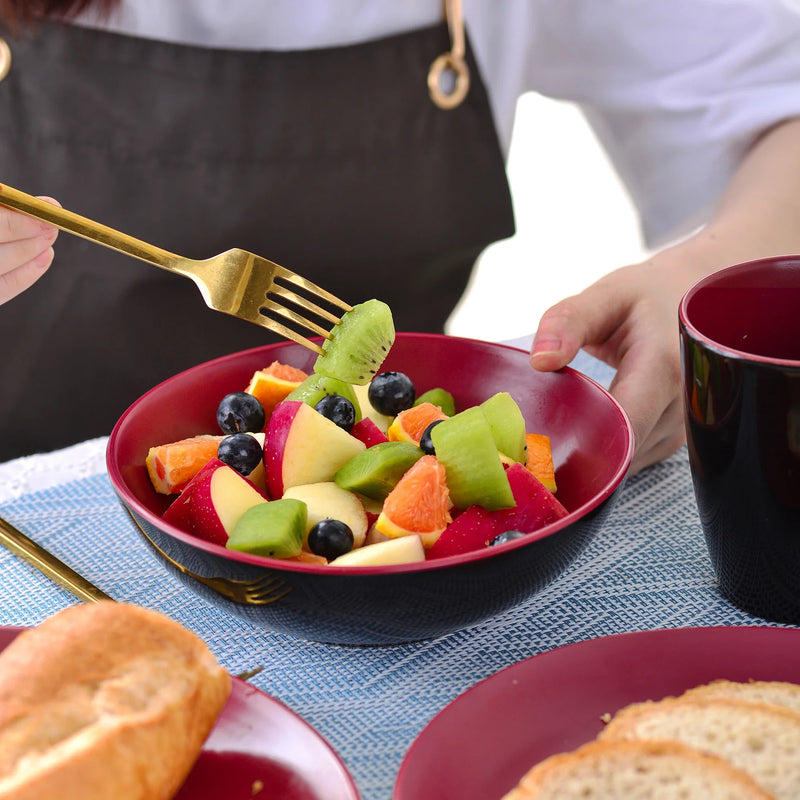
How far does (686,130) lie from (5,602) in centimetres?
138

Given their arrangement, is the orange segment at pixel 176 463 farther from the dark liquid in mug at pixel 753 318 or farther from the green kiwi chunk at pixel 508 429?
the dark liquid in mug at pixel 753 318

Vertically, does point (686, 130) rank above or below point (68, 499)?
above

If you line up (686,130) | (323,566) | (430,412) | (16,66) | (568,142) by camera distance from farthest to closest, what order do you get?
(568,142) → (686,130) → (16,66) → (430,412) → (323,566)

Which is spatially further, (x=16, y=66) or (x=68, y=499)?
(x=16, y=66)

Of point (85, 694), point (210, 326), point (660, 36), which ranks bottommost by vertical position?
point (210, 326)

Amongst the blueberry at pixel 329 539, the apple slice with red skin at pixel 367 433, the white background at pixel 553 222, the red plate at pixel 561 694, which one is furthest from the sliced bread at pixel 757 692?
the white background at pixel 553 222

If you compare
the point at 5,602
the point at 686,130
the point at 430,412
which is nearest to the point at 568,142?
the point at 686,130

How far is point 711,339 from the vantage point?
2.68 ft

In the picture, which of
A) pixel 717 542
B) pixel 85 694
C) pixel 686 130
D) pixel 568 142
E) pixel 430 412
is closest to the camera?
pixel 85 694

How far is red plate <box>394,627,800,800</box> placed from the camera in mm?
588

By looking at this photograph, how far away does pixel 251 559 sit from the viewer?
685mm

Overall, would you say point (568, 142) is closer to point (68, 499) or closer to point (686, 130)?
point (686, 130)

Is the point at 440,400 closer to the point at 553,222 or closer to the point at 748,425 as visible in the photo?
the point at 748,425

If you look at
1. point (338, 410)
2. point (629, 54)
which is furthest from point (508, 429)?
point (629, 54)
